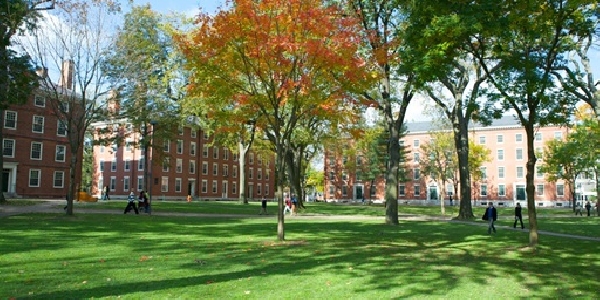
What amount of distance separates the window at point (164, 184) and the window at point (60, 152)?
16428mm

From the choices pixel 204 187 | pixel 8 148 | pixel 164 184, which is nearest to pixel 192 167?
pixel 204 187

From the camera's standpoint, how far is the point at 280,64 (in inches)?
600

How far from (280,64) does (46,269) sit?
9.02m

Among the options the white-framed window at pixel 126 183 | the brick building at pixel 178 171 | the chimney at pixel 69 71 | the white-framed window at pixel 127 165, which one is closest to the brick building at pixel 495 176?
the brick building at pixel 178 171

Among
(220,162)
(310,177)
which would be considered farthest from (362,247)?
(310,177)

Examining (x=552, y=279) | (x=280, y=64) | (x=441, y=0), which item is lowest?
(x=552, y=279)

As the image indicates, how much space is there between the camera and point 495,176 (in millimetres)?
82500

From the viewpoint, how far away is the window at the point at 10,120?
48.3 metres

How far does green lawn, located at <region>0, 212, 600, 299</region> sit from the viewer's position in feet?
25.1

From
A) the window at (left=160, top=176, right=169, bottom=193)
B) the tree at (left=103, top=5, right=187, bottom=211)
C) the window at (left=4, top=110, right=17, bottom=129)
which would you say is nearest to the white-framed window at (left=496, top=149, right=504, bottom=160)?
the window at (left=160, top=176, right=169, bottom=193)

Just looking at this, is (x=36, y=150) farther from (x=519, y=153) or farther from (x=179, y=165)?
(x=519, y=153)

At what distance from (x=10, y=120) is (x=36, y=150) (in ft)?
13.1

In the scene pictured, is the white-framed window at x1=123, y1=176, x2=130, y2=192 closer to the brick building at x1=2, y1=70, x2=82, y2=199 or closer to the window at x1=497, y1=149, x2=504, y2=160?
the brick building at x1=2, y1=70, x2=82, y2=199

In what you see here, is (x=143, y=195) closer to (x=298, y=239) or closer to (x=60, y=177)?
(x=298, y=239)
